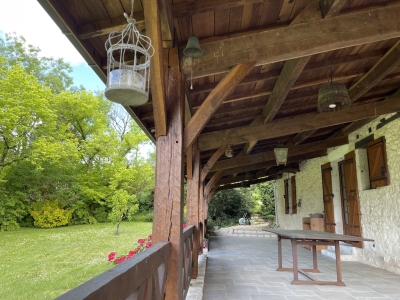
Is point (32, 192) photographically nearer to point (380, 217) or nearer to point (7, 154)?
point (7, 154)

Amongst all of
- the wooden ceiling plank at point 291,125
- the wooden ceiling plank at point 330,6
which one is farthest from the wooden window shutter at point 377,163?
the wooden ceiling plank at point 330,6

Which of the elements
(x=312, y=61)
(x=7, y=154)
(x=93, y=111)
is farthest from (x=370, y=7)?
(x=93, y=111)

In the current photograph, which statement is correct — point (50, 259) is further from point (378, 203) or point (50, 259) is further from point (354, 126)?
point (354, 126)

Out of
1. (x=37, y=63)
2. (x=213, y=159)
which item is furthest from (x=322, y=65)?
(x=37, y=63)

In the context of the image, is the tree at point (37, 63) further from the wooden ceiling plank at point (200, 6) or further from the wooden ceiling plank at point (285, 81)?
the wooden ceiling plank at point (200, 6)

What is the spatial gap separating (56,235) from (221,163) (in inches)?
333

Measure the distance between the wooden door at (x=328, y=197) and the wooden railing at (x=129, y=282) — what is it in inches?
249

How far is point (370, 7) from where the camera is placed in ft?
8.27

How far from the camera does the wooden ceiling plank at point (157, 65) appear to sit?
5.27ft

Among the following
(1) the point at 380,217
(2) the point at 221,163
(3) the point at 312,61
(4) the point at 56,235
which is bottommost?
(4) the point at 56,235

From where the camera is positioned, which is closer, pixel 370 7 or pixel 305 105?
pixel 370 7

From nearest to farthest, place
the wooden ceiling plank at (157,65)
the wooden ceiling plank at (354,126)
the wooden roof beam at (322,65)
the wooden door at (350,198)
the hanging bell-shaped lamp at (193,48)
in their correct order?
the wooden ceiling plank at (157,65)
the hanging bell-shaped lamp at (193,48)
the wooden roof beam at (322,65)
the wooden ceiling plank at (354,126)
the wooden door at (350,198)

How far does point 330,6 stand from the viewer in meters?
2.24

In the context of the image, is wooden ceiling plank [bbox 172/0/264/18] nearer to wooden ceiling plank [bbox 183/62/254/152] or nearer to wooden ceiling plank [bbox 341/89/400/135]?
wooden ceiling plank [bbox 183/62/254/152]
